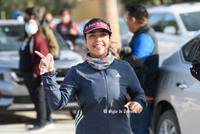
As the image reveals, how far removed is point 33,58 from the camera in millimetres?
5035

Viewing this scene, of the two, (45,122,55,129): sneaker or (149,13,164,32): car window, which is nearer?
(45,122,55,129): sneaker

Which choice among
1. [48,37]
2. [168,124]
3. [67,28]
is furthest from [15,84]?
[67,28]

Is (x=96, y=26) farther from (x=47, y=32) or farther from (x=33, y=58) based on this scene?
(x=47, y=32)

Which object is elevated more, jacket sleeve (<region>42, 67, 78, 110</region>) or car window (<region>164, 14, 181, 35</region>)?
car window (<region>164, 14, 181, 35</region>)

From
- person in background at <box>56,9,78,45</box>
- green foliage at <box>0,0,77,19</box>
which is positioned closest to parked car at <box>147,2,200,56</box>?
person in background at <box>56,9,78,45</box>

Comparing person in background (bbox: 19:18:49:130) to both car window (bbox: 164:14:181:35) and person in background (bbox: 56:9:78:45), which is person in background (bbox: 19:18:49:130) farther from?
car window (bbox: 164:14:181:35)

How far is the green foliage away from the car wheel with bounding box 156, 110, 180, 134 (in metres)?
17.4

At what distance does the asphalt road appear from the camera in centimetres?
538

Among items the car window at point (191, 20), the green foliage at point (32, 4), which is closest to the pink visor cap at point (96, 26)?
the car window at point (191, 20)

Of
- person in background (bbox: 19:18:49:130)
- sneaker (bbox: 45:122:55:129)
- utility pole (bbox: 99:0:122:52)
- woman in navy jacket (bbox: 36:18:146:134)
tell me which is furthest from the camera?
utility pole (bbox: 99:0:122:52)

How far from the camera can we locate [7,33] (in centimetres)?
674

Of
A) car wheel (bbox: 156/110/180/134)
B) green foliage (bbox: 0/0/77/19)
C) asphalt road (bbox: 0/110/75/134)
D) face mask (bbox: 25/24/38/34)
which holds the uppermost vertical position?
green foliage (bbox: 0/0/77/19)

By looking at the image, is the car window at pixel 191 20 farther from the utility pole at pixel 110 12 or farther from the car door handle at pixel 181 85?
the car door handle at pixel 181 85

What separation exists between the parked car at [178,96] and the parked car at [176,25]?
3734 millimetres
